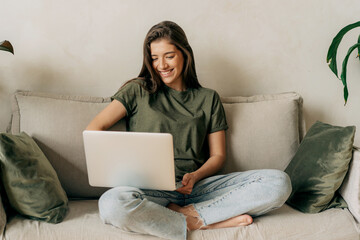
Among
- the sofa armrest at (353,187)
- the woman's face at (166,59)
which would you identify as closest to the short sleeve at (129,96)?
the woman's face at (166,59)

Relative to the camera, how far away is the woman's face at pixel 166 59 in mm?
1720

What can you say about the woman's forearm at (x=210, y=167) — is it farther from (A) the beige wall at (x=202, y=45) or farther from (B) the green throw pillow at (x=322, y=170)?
(A) the beige wall at (x=202, y=45)

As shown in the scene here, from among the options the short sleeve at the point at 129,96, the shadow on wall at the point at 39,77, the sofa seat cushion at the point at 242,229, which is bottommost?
the sofa seat cushion at the point at 242,229

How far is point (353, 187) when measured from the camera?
155cm

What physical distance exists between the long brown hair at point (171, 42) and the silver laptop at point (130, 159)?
495mm

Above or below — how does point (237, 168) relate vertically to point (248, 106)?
below

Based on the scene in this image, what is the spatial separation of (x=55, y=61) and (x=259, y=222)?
1.25 meters

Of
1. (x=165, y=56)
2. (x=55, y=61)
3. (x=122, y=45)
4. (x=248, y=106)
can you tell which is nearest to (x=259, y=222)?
(x=248, y=106)

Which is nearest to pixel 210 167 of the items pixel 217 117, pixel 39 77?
pixel 217 117

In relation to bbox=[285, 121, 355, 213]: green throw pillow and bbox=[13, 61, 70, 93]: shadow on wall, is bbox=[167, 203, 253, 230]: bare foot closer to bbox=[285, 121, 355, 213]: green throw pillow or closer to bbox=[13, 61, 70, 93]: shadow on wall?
bbox=[285, 121, 355, 213]: green throw pillow

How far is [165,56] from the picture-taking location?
173 centimetres

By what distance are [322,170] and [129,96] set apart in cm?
89

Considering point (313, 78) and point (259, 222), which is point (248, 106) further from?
point (259, 222)

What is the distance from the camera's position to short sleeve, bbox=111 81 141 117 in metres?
1.76
